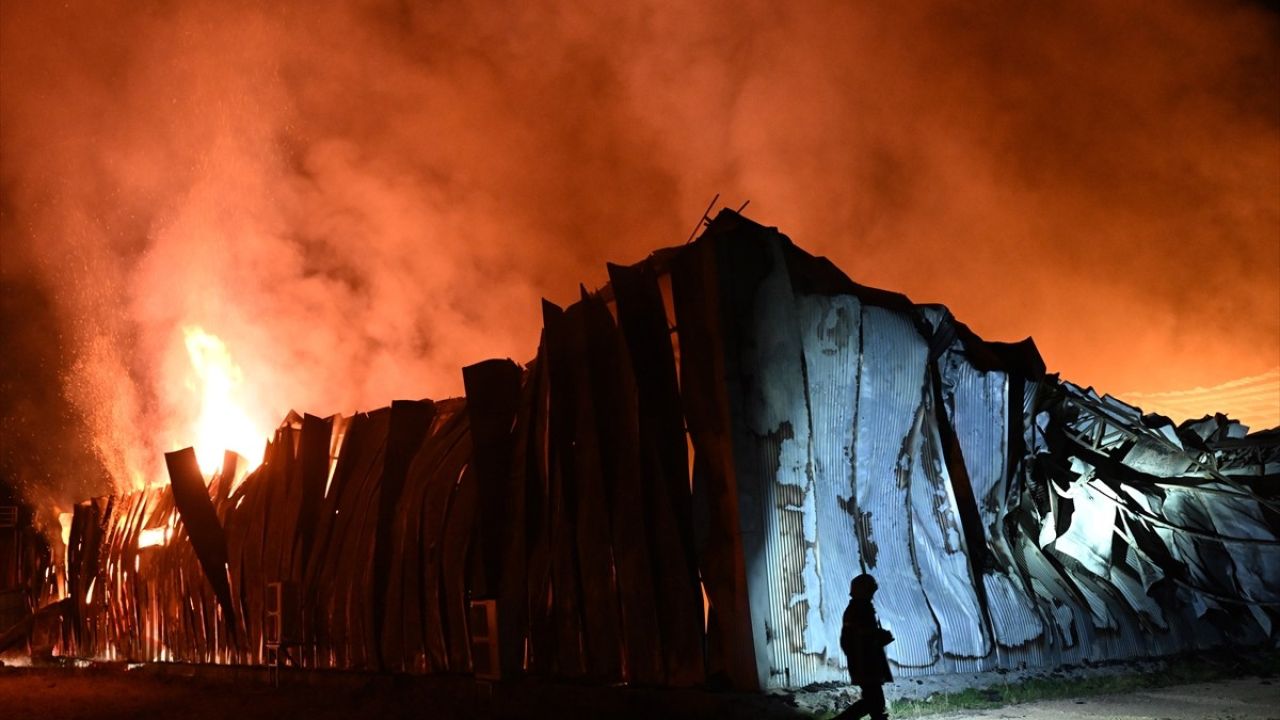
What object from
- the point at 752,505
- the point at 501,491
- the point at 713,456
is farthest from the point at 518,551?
the point at 752,505

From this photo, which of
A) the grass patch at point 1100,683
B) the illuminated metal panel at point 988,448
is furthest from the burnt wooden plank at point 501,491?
the illuminated metal panel at point 988,448

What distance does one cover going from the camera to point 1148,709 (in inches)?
340

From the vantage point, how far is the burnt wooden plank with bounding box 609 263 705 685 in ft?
27.7

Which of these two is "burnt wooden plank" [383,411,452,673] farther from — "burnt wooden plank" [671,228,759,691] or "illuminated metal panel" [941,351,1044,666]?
"illuminated metal panel" [941,351,1044,666]

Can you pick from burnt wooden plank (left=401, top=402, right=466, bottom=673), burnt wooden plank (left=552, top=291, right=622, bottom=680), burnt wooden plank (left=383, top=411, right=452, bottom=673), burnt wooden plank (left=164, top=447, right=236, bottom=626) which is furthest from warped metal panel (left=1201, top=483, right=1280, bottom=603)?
burnt wooden plank (left=164, top=447, right=236, bottom=626)

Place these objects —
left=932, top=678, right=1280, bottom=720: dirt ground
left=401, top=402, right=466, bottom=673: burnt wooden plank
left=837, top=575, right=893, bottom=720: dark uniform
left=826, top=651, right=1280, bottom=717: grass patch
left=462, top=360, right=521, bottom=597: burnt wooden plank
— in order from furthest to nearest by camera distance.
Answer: left=401, top=402, right=466, bottom=673: burnt wooden plank, left=462, top=360, right=521, bottom=597: burnt wooden plank, left=826, top=651, right=1280, bottom=717: grass patch, left=932, top=678, right=1280, bottom=720: dirt ground, left=837, top=575, right=893, bottom=720: dark uniform

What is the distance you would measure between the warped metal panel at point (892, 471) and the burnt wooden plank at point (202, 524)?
11.6 m

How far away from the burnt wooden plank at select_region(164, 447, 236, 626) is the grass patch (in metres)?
12.0

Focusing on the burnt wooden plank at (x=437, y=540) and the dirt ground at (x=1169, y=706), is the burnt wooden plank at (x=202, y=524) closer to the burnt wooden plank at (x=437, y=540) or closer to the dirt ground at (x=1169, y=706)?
the burnt wooden plank at (x=437, y=540)

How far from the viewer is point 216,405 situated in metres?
23.5

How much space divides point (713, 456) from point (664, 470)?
0.62m

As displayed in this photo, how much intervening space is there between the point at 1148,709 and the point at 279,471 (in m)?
12.6

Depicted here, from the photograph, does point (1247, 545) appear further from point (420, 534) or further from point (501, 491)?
point (420, 534)

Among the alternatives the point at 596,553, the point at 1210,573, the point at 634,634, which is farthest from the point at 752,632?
the point at 1210,573
